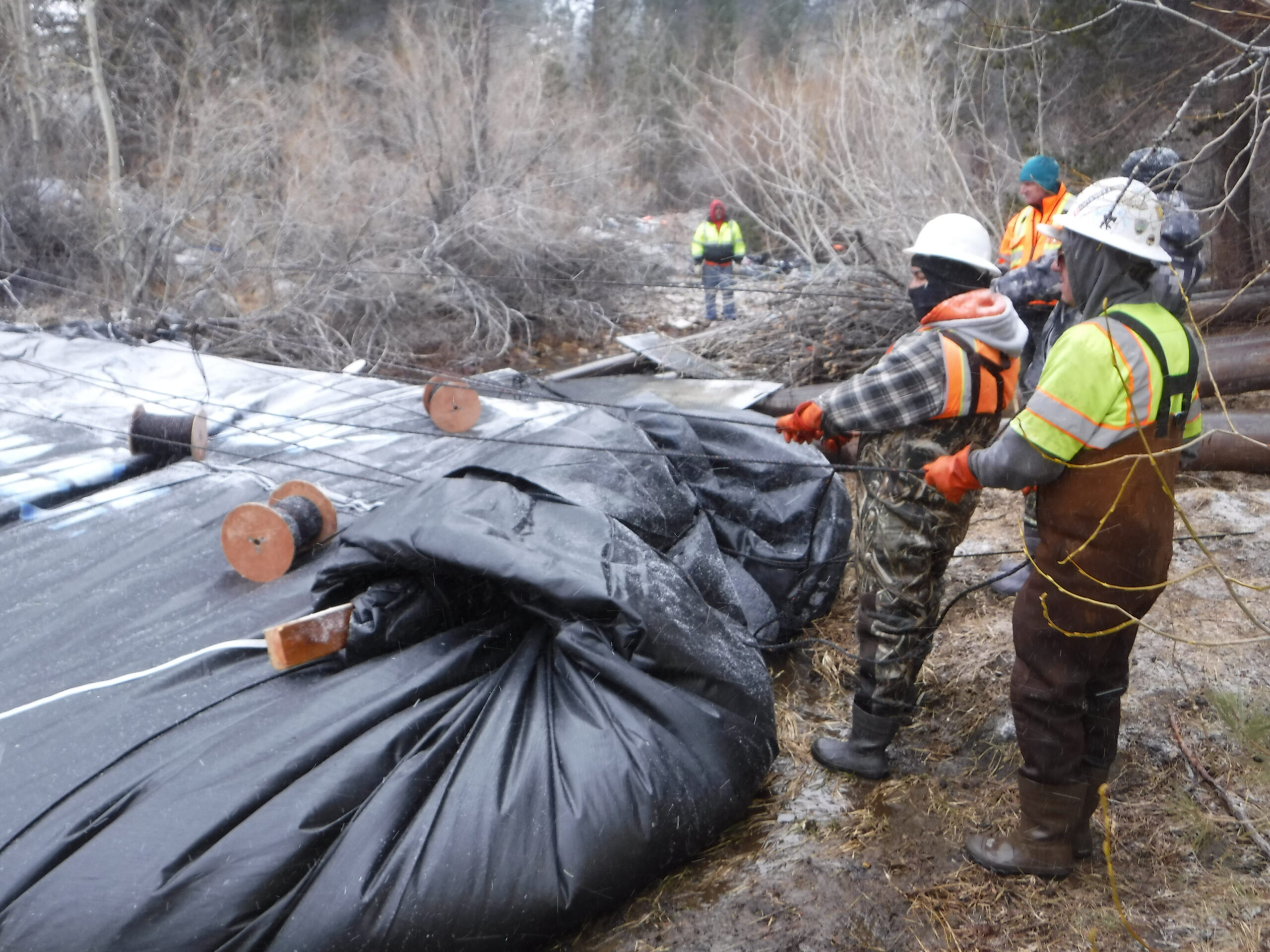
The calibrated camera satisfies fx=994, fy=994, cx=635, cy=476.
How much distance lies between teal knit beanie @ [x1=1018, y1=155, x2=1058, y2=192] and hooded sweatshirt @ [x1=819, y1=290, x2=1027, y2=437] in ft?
7.79

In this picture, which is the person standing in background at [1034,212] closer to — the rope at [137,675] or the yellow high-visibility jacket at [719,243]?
the rope at [137,675]

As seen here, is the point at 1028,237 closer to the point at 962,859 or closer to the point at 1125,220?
the point at 1125,220

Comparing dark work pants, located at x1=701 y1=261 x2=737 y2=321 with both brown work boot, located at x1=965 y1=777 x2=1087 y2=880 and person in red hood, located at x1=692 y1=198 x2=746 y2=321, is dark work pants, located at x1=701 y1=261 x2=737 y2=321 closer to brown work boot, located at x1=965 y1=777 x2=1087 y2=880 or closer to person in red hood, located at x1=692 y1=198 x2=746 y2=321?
person in red hood, located at x1=692 y1=198 x2=746 y2=321

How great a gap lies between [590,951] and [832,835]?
2.33 ft

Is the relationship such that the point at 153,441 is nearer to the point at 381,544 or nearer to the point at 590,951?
the point at 381,544

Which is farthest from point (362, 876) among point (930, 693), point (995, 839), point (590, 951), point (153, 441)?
point (153, 441)

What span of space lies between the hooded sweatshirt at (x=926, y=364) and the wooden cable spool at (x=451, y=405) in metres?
2.33

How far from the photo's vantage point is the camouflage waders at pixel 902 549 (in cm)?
266

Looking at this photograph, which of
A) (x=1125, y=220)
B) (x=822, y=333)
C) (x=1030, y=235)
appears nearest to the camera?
(x=1125, y=220)

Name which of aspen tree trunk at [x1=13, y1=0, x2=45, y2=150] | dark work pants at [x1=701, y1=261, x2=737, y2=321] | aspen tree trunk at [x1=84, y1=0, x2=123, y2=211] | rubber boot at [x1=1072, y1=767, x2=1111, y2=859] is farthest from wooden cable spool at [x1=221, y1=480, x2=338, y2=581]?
aspen tree trunk at [x1=84, y1=0, x2=123, y2=211]

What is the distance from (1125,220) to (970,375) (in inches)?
24.5

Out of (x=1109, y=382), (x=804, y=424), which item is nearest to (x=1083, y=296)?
(x=1109, y=382)

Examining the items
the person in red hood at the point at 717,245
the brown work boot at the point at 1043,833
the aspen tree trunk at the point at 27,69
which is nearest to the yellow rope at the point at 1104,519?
the brown work boot at the point at 1043,833

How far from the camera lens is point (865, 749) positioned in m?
2.84
